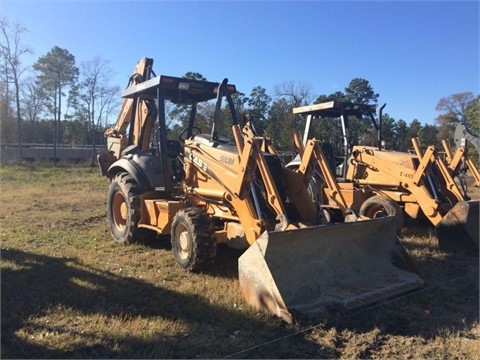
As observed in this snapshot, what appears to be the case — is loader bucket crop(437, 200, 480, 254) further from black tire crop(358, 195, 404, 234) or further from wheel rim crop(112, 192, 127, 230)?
wheel rim crop(112, 192, 127, 230)

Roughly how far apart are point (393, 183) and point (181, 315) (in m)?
5.70

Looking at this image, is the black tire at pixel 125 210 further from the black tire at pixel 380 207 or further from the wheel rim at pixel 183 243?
the black tire at pixel 380 207

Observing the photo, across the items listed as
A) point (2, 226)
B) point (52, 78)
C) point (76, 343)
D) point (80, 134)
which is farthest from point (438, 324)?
point (80, 134)

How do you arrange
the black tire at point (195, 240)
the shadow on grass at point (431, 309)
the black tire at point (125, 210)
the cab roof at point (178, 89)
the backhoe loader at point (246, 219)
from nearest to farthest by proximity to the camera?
the shadow on grass at point (431, 309)
the backhoe loader at point (246, 219)
the black tire at point (195, 240)
the cab roof at point (178, 89)
the black tire at point (125, 210)

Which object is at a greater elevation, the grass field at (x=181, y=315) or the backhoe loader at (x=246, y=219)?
the backhoe loader at (x=246, y=219)

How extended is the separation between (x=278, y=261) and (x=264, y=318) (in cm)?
62

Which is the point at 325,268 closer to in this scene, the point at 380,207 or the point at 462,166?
the point at 380,207

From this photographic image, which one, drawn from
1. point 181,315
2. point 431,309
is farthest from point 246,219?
point 431,309

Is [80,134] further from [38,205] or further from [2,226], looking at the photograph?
[2,226]

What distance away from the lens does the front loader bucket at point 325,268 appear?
15.2 feet

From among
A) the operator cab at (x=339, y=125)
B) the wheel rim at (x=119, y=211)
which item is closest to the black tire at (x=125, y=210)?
the wheel rim at (x=119, y=211)

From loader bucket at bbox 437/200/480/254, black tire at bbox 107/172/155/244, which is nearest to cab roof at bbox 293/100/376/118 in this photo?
loader bucket at bbox 437/200/480/254

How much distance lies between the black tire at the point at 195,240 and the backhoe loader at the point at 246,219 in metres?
0.01

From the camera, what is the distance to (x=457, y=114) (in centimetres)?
5834
